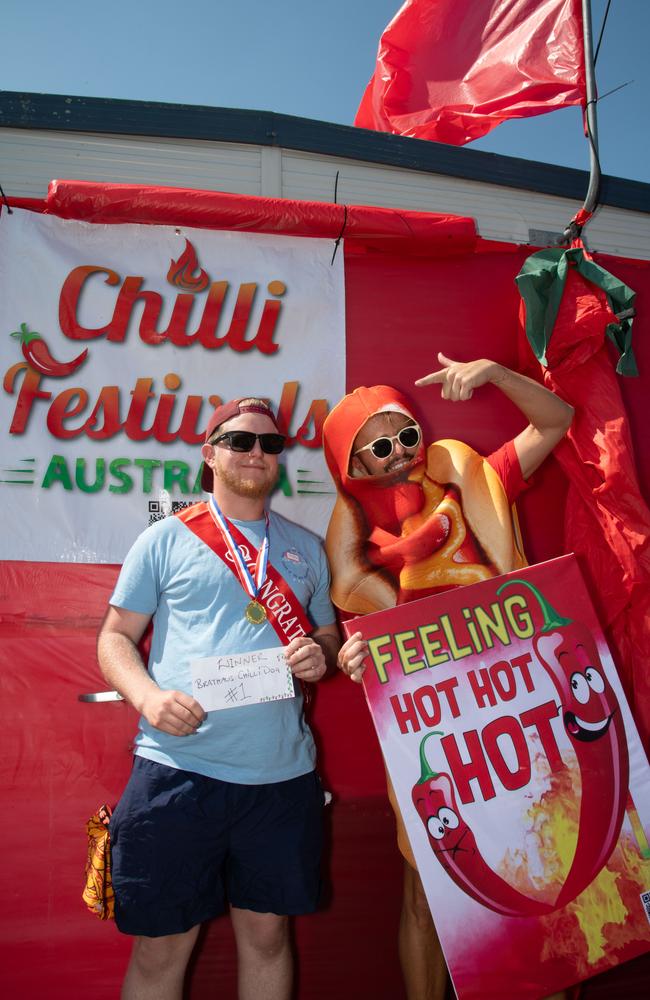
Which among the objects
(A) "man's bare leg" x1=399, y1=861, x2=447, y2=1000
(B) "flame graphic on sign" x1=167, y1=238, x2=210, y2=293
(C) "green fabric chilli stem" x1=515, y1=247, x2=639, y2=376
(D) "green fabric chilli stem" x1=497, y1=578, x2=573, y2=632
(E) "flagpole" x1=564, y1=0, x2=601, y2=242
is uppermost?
(E) "flagpole" x1=564, y1=0, x2=601, y2=242

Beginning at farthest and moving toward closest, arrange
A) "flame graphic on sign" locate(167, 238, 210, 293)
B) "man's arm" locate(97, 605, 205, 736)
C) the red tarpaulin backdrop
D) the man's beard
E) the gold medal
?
"flame graphic on sign" locate(167, 238, 210, 293) < the red tarpaulin backdrop < the man's beard < the gold medal < "man's arm" locate(97, 605, 205, 736)

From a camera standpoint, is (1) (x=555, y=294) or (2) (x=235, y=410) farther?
(1) (x=555, y=294)

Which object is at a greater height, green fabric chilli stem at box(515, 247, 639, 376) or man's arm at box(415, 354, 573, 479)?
green fabric chilli stem at box(515, 247, 639, 376)

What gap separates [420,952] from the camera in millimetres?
2213

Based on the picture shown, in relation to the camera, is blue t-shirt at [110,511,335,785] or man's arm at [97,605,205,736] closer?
man's arm at [97,605,205,736]

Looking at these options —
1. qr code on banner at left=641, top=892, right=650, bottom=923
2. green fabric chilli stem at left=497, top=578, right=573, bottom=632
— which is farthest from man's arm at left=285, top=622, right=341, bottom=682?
qr code on banner at left=641, top=892, right=650, bottom=923

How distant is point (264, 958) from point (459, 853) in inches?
27.5

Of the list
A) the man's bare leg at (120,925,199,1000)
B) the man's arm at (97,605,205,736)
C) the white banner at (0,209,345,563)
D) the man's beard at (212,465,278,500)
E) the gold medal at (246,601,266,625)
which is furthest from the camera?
the white banner at (0,209,345,563)

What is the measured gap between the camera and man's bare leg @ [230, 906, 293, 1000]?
1.96 m

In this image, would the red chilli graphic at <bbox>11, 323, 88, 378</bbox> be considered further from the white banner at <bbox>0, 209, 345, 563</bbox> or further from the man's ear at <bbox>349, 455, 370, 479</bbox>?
the man's ear at <bbox>349, 455, 370, 479</bbox>

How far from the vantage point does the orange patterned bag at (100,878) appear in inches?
75.8

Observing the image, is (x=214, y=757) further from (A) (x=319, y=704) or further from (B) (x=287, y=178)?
(B) (x=287, y=178)

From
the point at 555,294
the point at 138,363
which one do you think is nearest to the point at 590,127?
the point at 555,294

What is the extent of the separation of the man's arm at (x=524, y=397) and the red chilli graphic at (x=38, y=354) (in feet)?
4.69
